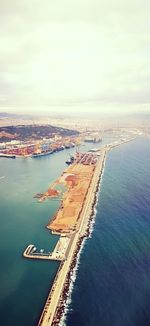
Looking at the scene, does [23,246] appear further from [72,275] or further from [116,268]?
[116,268]

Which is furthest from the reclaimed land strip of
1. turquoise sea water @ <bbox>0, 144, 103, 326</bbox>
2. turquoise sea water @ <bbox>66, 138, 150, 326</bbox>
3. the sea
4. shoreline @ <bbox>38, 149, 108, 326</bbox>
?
turquoise sea water @ <bbox>66, 138, 150, 326</bbox>

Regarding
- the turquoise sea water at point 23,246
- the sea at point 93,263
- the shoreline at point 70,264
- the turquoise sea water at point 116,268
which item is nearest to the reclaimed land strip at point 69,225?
the shoreline at point 70,264

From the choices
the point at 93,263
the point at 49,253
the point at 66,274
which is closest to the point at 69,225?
the point at 49,253

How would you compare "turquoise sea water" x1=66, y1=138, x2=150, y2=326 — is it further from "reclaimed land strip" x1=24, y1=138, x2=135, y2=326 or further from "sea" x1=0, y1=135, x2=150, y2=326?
"reclaimed land strip" x1=24, y1=138, x2=135, y2=326

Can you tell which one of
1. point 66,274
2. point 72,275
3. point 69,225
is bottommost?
point 72,275

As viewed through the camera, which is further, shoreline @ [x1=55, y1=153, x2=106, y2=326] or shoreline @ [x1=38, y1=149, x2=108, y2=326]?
shoreline @ [x1=55, y1=153, x2=106, y2=326]

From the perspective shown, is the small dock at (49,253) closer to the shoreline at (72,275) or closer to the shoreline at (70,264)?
the shoreline at (70,264)

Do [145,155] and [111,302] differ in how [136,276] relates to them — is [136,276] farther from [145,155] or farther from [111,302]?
[145,155]

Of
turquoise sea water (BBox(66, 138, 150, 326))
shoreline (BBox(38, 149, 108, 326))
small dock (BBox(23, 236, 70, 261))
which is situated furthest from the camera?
small dock (BBox(23, 236, 70, 261))
